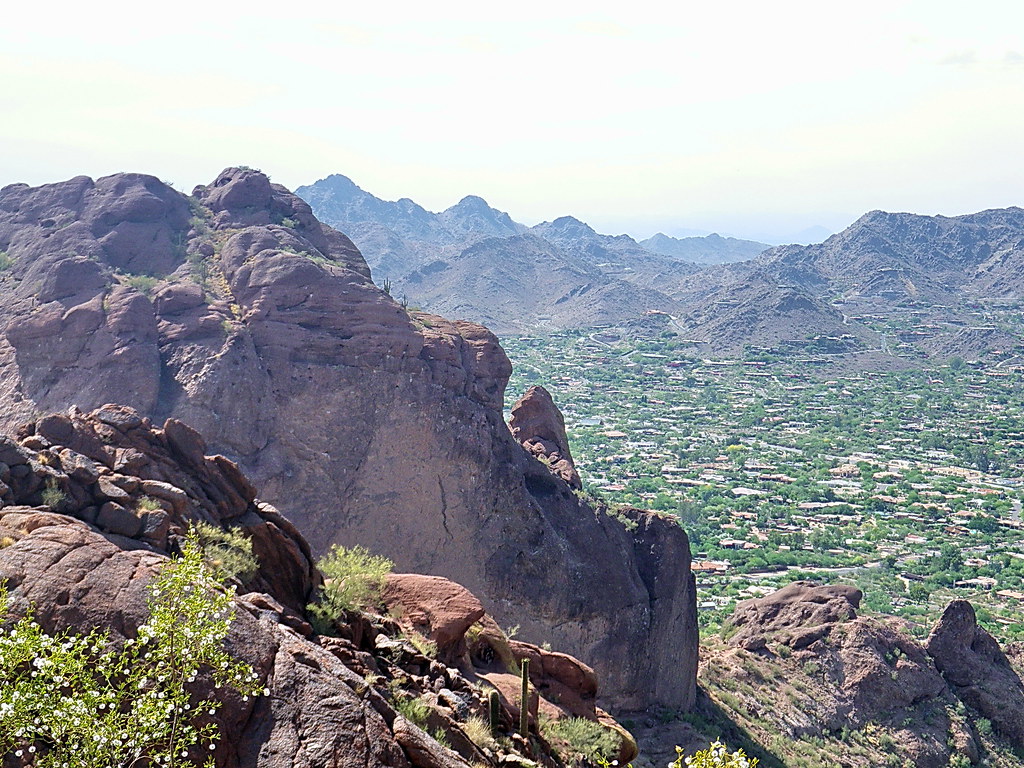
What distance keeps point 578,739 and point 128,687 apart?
11.2 m

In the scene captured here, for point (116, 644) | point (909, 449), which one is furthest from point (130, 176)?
point (909, 449)

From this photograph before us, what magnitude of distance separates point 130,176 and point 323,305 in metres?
14.4

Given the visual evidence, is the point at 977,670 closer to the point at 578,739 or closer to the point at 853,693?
the point at 853,693

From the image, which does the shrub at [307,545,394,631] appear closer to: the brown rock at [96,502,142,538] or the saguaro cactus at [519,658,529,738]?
the brown rock at [96,502,142,538]

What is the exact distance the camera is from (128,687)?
1103 cm

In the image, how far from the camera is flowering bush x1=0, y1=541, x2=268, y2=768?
9414 mm

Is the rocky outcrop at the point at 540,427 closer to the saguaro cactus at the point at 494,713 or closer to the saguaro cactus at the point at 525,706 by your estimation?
the saguaro cactus at the point at 525,706

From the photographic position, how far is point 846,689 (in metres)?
38.4

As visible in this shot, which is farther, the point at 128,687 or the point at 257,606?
the point at 257,606

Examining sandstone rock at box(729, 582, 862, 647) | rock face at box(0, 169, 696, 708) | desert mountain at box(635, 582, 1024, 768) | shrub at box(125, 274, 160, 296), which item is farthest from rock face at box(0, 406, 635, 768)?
sandstone rock at box(729, 582, 862, 647)

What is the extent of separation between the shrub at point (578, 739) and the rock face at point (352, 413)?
11.6m

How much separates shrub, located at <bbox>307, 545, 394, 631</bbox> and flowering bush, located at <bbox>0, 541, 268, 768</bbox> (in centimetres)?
524

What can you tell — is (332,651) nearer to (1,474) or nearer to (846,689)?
(1,474)

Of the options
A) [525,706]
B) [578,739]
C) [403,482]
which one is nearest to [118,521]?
[525,706]
